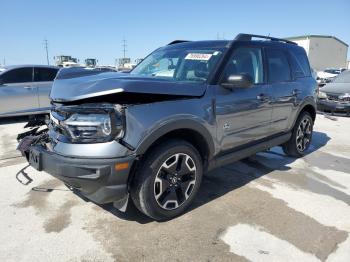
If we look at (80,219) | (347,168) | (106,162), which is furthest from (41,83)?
(347,168)

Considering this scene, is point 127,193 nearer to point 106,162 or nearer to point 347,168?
point 106,162

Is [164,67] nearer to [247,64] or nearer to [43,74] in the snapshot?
[247,64]

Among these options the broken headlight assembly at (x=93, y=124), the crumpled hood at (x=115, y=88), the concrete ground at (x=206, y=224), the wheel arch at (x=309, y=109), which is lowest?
the concrete ground at (x=206, y=224)

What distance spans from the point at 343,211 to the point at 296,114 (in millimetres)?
1984

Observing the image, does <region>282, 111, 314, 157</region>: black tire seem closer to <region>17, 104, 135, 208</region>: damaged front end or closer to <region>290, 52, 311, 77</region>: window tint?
<region>290, 52, 311, 77</region>: window tint

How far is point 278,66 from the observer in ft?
15.1

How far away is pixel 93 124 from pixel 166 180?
932 mm

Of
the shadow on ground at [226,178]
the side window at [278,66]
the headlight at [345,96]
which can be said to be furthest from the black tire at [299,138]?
the headlight at [345,96]

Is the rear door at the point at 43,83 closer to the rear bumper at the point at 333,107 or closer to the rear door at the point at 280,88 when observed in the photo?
the rear door at the point at 280,88

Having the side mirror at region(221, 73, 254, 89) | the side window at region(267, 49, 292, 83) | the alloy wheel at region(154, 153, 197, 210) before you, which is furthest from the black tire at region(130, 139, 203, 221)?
the side window at region(267, 49, 292, 83)

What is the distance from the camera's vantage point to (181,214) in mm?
3379

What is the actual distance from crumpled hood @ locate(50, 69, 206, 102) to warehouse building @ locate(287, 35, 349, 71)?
55295 millimetres

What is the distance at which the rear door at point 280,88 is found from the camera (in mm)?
4393

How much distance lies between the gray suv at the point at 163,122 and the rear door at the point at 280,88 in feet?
0.09
